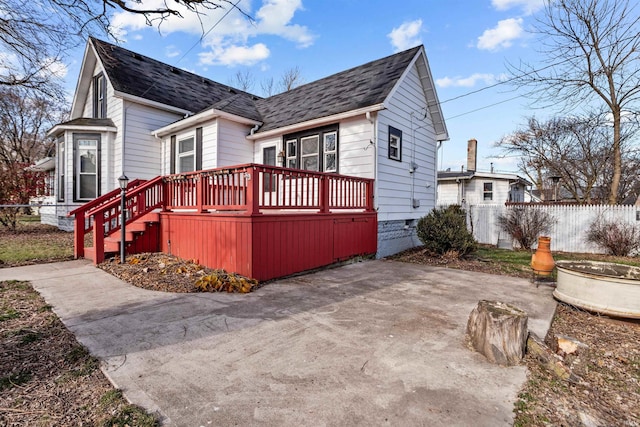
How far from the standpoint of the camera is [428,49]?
9195mm

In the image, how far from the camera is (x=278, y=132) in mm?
8789

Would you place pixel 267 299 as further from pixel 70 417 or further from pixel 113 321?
pixel 70 417

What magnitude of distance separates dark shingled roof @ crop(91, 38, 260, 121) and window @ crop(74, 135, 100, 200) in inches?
85.5

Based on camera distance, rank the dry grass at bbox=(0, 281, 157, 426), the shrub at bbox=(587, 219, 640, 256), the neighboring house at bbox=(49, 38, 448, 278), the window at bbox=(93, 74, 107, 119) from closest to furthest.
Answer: the dry grass at bbox=(0, 281, 157, 426) → the neighboring house at bbox=(49, 38, 448, 278) → the shrub at bbox=(587, 219, 640, 256) → the window at bbox=(93, 74, 107, 119)

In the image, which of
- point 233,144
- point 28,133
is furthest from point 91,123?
point 28,133

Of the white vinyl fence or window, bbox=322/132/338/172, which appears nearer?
window, bbox=322/132/338/172

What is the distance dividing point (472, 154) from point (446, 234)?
16854mm

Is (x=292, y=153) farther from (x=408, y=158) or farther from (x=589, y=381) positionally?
(x=589, y=381)

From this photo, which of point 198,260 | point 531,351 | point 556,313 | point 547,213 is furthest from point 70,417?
point 547,213

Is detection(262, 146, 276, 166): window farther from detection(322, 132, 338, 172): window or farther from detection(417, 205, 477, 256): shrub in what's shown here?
detection(417, 205, 477, 256): shrub

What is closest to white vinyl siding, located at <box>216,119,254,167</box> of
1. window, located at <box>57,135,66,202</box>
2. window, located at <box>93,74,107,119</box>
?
window, located at <box>93,74,107,119</box>

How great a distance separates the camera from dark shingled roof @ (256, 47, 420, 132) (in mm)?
7762

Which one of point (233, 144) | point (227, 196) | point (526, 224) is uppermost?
point (233, 144)

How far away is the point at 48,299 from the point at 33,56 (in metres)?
6.18
